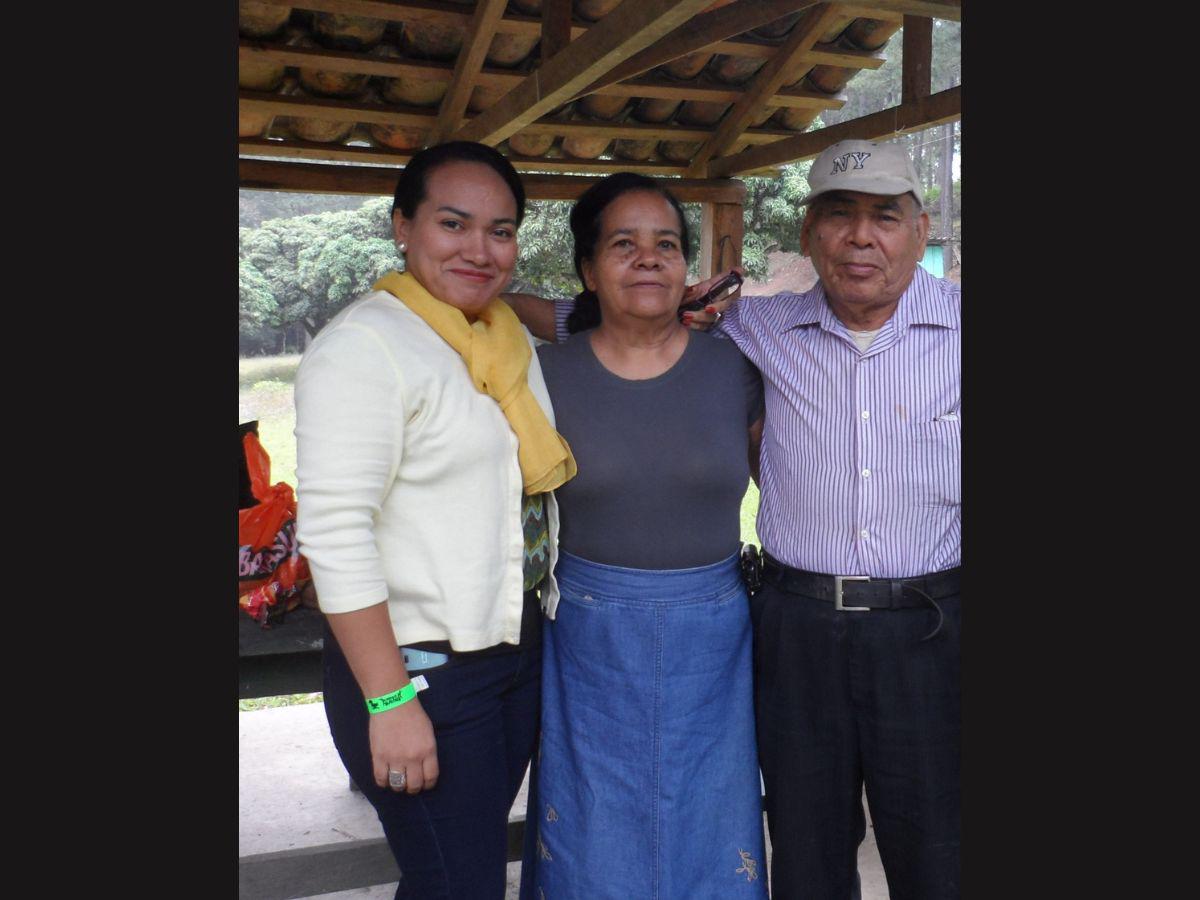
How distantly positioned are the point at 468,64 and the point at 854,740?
3.49 m

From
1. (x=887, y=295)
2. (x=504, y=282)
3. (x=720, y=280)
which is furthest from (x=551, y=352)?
(x=887, y=295)

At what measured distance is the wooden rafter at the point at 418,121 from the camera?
4566mm

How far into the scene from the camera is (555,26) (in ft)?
12.4

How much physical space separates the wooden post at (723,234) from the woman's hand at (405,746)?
4.60 meters

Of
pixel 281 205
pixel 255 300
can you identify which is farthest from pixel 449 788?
pixel 281 205

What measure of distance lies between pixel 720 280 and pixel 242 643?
6.63 feet

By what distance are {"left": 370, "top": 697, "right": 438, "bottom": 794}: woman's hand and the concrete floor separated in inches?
69.7

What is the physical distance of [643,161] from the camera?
6.09m

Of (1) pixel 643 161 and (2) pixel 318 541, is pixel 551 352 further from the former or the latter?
(1) pixel 643 161

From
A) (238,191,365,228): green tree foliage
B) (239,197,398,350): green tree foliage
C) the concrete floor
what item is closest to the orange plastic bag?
the concrete floor

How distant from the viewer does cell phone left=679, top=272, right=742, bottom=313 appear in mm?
2467

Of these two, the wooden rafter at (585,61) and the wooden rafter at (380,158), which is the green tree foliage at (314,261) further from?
the wooden rafter at (585,61)

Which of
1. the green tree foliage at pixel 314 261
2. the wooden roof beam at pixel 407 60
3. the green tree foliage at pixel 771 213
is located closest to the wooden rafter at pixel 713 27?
the wooden roof beam at pixel 407 60

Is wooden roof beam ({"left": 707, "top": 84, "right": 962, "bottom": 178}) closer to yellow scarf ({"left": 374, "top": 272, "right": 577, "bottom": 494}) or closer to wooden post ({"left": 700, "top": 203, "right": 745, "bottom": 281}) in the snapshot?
wooden post ({"left": 700, "top": 203, "right": 745, "bottom": 281})
